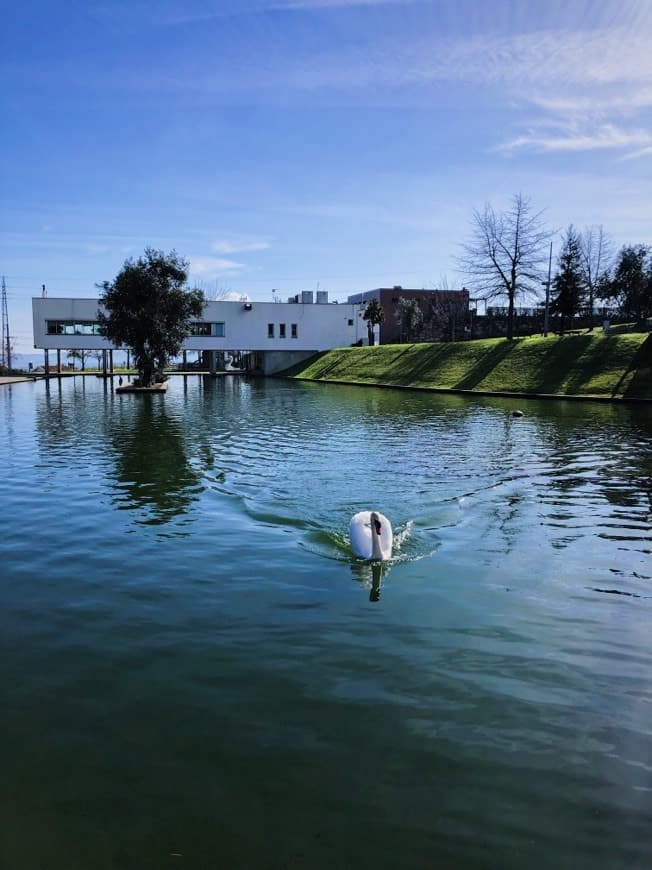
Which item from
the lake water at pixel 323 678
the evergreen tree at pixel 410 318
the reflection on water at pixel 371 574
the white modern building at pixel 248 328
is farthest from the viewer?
the evergreen tree at pixel 410 318

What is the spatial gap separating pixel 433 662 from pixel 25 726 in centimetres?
317

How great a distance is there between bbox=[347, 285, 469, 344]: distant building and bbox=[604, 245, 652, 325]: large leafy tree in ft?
51.0

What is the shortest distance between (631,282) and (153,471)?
5400 cm

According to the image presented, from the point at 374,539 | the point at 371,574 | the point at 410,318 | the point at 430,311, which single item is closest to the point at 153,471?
the point at 374,539

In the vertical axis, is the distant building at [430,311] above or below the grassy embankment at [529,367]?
above

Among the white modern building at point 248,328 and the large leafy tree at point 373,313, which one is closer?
the white modern building at point 248,328

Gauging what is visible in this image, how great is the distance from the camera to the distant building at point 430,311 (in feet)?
234

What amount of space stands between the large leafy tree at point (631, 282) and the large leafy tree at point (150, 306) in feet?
117

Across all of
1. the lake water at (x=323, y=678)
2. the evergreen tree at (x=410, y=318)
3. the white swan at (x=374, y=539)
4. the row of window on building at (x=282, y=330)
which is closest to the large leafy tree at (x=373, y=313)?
the evergreen tree at (x=410, y=318)

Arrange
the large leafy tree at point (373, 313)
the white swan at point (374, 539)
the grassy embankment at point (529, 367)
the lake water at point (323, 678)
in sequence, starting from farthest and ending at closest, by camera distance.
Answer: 1. the large leafy tree at point (373, 313)
2. the grassy embankment at point (529, 367)
3. the white swan at point (374, 539)
4. the lake water at point (323, 678)

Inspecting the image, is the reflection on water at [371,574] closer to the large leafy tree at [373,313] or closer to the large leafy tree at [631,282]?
the large leafy tree at [631,282]

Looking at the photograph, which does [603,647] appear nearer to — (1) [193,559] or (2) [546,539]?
(2) [546,539]

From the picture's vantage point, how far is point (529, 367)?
39.9m

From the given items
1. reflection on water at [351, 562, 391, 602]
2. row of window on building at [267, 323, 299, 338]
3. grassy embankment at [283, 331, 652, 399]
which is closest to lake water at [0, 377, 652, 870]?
reflection on water at [351, 562, 391, 602]
